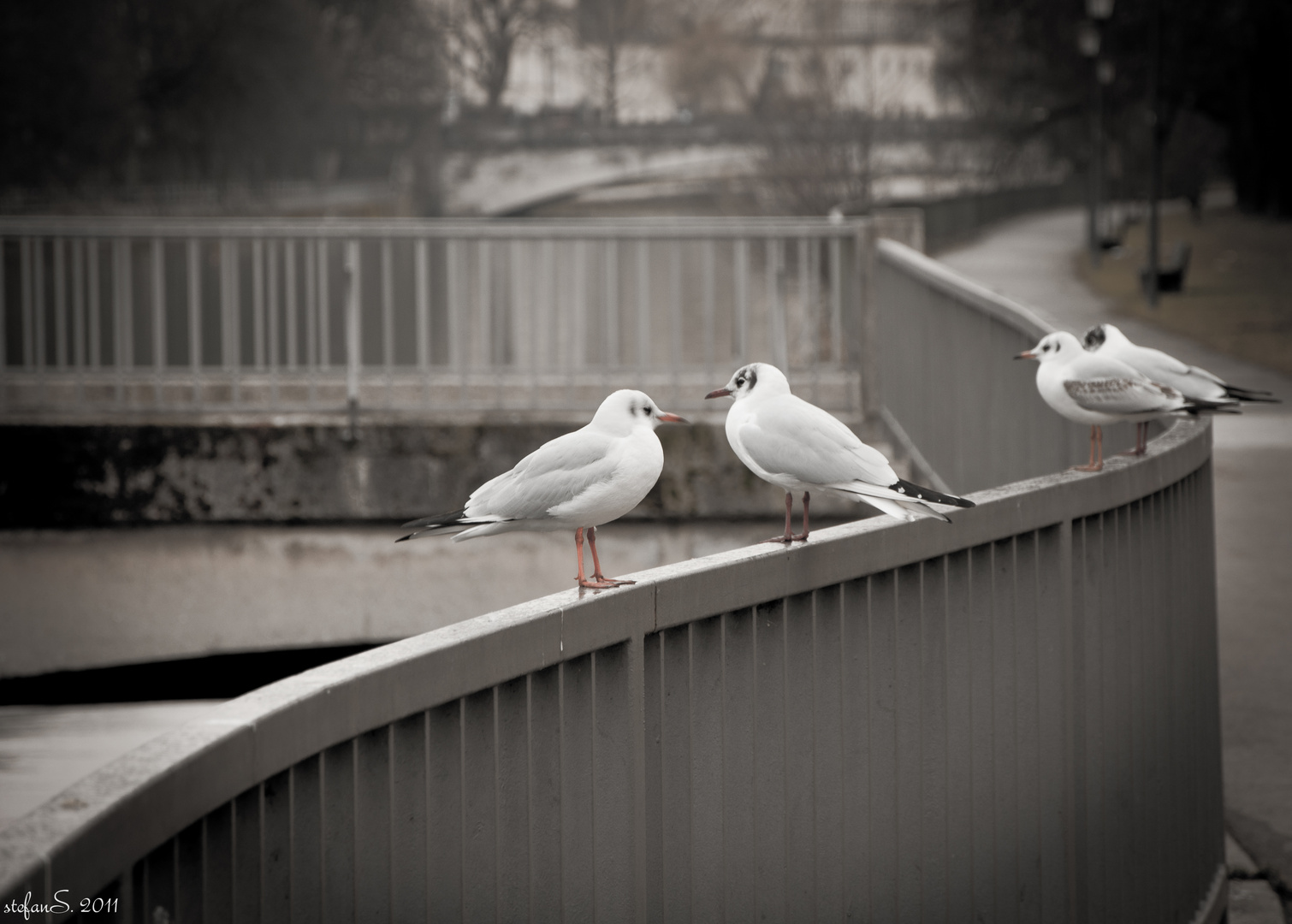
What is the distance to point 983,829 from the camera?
10.9 feet

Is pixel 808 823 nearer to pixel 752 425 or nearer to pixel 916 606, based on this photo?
pixel 916 606

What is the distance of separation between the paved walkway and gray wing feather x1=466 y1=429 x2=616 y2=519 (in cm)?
255

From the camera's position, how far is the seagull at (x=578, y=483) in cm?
320

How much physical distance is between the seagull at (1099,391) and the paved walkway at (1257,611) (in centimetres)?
135

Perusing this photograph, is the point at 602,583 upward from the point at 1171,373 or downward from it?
downward

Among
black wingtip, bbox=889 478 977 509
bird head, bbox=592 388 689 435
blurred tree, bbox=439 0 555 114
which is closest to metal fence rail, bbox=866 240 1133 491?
black wingtip, bbox=889 478 977 509

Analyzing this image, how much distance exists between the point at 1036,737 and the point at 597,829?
1196mm

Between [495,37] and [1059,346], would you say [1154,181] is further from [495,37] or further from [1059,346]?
[495,37]

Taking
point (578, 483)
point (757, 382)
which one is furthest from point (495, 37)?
point (578, 483)

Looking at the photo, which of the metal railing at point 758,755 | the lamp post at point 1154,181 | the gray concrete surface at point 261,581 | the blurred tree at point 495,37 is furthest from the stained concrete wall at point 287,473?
the blurred tree at point 495,37

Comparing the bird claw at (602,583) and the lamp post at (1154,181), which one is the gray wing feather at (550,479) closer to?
the bird claw at (602,583)

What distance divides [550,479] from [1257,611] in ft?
15.4

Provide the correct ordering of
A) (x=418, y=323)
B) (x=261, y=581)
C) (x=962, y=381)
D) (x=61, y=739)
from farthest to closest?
(x=418, y=323), (x=261, y=581), (x=61, y=739), (x=962, y=381)

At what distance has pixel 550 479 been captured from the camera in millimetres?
3225
